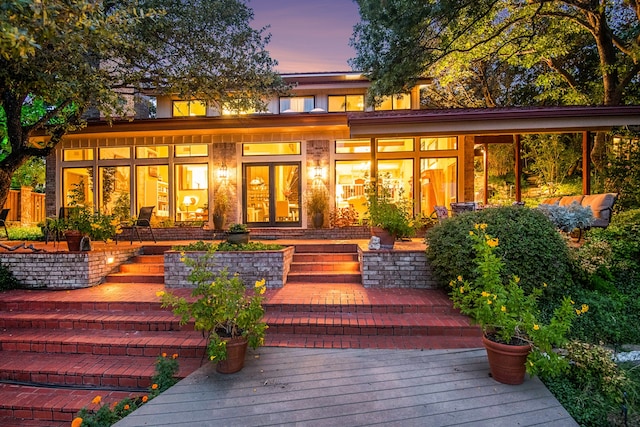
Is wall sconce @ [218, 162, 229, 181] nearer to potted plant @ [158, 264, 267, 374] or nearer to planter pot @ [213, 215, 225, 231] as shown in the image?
planter pot @ [213, 215, 225, 231]

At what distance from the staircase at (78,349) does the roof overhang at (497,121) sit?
546 centimetres

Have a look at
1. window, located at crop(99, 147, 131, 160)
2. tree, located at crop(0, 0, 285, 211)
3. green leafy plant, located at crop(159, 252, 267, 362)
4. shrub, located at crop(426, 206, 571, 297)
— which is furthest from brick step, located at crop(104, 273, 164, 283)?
window, located at crop(99, 147, 131, 160)

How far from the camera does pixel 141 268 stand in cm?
632

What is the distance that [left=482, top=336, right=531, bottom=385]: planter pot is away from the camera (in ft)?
9.07

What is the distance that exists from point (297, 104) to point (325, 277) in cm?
840

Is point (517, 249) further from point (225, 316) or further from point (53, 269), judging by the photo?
point (53, 269)

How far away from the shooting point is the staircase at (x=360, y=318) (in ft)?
12.3

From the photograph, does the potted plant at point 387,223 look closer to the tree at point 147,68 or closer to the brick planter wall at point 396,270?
the brick planter wall at point 396,270

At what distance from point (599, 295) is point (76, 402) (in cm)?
632

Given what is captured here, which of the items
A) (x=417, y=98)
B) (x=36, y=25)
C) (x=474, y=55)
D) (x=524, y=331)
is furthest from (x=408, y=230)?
(x=474, y=55)

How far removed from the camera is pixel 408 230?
6.11m

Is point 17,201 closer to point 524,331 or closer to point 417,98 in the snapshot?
point 417,98

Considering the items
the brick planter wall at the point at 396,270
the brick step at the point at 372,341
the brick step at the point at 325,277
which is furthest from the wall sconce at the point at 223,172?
the brick step at the point at 372,341

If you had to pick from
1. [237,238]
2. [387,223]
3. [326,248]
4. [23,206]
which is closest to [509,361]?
[387,223]
